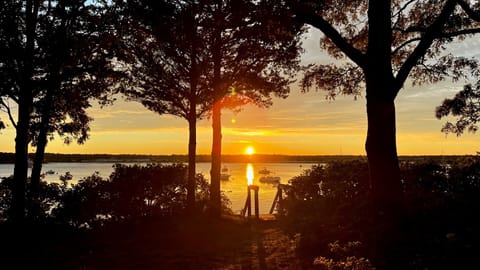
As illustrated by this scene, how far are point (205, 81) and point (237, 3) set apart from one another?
183 inches

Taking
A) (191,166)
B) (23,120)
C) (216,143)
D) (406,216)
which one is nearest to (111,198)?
(191,166)

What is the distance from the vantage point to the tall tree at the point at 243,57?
11.8 meters

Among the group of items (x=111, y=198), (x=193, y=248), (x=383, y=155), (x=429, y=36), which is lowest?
(x=193, y=248)

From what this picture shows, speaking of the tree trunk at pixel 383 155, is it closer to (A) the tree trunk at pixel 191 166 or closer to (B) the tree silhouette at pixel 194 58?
(B) the tree silhouette at pixel 194 58

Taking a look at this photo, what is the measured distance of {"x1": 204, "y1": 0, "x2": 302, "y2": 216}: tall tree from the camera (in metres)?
11.8

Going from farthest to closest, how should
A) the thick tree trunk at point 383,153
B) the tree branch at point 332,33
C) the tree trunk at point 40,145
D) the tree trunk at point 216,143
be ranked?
the tree trunk at point 216,143 < the tree trunk at point 40,145 < the tree branch at point 332,33 < the thick tree trunk at point 383,153

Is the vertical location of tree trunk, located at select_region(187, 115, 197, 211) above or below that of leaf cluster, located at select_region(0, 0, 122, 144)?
below

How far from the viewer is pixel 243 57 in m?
15.1

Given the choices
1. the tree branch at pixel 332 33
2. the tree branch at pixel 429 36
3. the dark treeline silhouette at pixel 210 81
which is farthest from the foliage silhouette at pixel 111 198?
the tree branch at pixel 429 36

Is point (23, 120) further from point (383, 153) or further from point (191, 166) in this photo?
point (383, 153)

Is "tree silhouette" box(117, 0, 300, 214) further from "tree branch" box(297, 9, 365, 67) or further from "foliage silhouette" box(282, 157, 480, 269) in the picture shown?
"foliage silhouette" box(282, 157, 480, 269)

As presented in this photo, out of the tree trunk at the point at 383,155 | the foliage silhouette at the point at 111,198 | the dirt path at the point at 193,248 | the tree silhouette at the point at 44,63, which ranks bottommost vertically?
the dirt path at the point at 193,248

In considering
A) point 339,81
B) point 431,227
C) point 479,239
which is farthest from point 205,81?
point 479,239

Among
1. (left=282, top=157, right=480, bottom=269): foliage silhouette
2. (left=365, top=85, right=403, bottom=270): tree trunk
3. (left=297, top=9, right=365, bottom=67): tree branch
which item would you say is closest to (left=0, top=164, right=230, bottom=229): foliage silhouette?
(left=282, top=157, right=480, bottom=269): foliage silhouette
